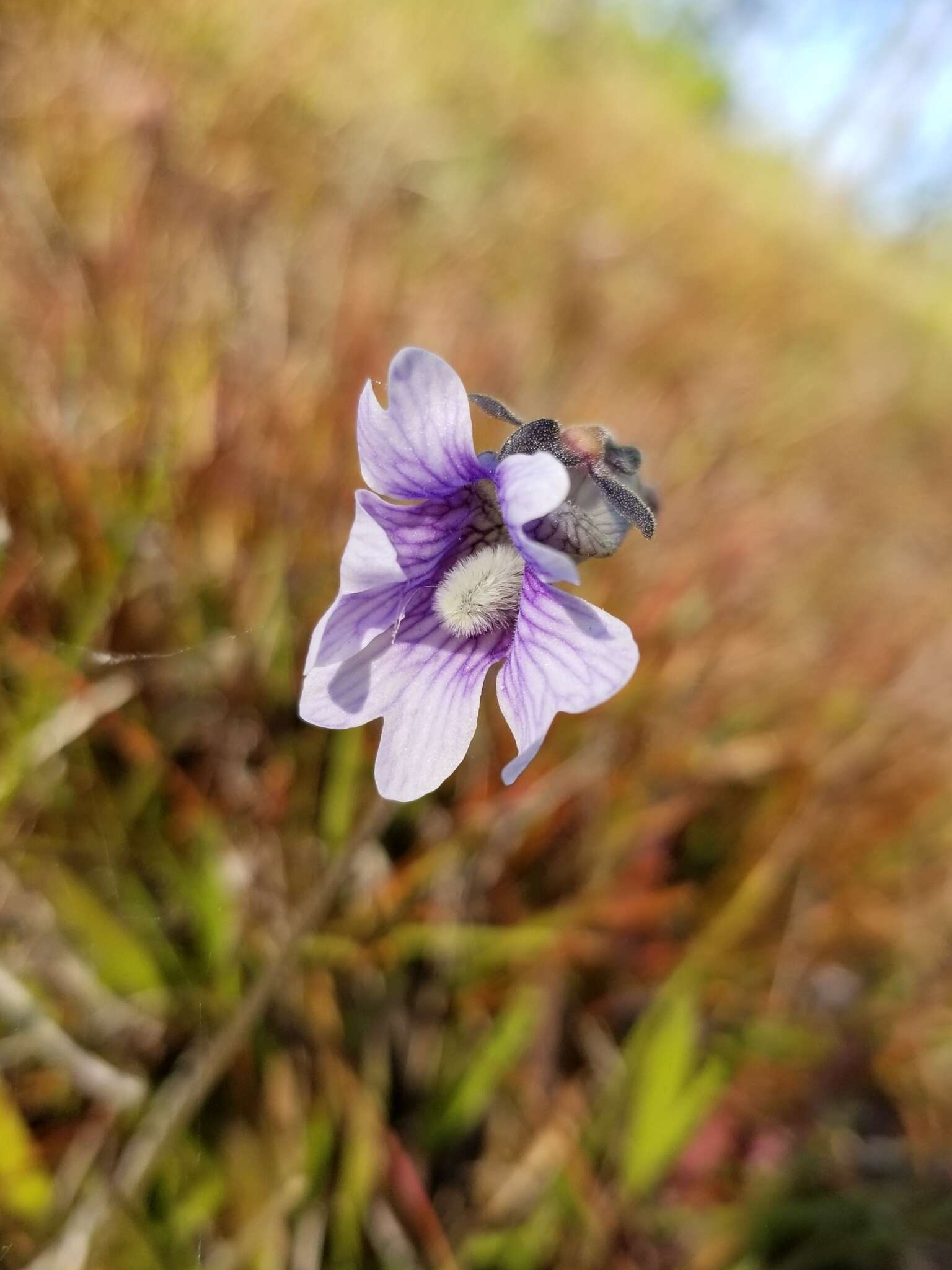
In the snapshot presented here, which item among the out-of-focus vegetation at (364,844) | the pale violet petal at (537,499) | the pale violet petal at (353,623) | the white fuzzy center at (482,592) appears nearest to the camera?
the pale violet petal at (537,499)

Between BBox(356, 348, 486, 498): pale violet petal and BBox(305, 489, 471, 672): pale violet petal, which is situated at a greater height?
BBox(356, 348, 486, 498): pale violet petal

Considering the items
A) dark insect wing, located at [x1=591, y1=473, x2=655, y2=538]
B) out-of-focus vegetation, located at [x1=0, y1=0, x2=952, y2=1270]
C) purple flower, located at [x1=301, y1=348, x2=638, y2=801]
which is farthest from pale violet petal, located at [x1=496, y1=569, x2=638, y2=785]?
out-of-focus vegetation, located at [x1=0, y1=0, x2=952, y2=1270]

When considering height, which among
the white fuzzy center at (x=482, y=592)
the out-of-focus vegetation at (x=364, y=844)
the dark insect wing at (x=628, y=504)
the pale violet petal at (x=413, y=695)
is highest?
the dark insect wing at (x=628, y=504)

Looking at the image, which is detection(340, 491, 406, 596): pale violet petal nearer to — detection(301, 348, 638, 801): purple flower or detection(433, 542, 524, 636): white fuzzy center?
detection(301, 348, 638, 801): purple flower

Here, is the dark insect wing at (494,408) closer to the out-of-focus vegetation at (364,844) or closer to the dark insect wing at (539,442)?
the dark insect wing at (539,442)

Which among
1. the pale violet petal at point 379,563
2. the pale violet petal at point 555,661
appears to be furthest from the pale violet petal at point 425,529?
the pale violet petal at point 555,661

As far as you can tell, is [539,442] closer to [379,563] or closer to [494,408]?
[494,408]

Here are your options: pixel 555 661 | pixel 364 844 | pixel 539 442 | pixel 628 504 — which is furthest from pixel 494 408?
pixel 364 844
